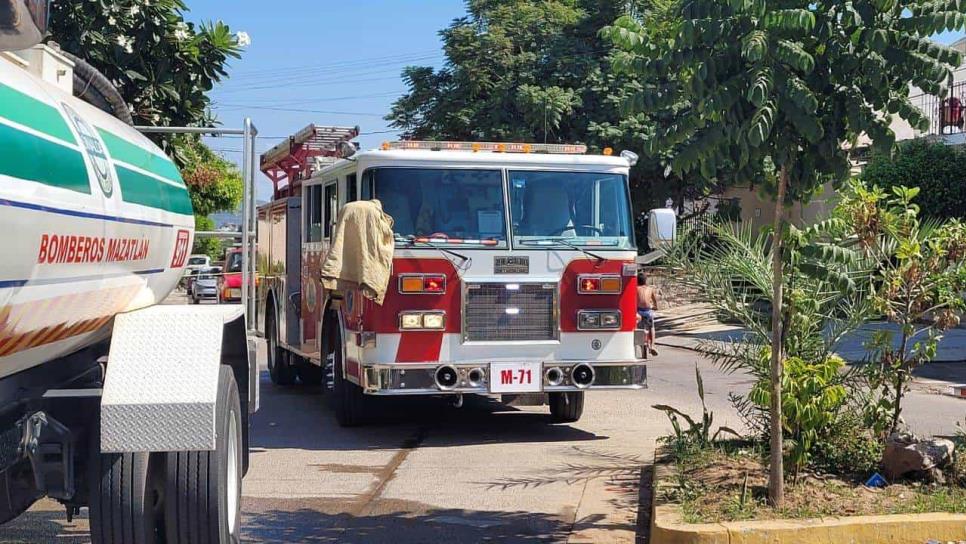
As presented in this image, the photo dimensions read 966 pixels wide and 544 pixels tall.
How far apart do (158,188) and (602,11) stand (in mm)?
25285

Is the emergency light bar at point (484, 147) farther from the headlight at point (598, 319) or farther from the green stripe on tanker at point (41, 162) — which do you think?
the green stripe on tanker at point (41, 162)

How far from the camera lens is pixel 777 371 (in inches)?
266

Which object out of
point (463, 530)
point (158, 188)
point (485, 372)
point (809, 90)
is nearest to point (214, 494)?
point (158, 188)

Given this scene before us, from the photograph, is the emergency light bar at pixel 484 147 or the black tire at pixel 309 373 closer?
the emergency light bar at pixel 484 147

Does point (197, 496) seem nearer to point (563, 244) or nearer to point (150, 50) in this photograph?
point (563, 244)

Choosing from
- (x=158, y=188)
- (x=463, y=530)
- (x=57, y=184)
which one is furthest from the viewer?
(x=463, y=530)

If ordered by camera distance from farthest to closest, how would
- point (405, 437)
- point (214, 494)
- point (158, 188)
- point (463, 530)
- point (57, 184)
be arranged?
1. point (405, 437)
2. point (463, 530)
3. point (158, 188)
4. point (214, 494)
5. point (57, 184)

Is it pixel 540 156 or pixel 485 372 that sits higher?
pixel 540 156

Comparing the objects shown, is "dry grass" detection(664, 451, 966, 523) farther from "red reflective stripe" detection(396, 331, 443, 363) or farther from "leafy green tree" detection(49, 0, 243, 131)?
"leafy green tree" detection(49, 0, 243, 131)

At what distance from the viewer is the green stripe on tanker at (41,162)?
11.9ft

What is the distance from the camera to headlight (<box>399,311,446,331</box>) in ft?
33.1

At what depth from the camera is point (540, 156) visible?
1068cm

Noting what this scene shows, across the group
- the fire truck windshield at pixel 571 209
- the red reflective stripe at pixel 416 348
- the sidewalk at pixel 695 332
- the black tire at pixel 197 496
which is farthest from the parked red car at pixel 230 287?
the black tire at pixel 197 496

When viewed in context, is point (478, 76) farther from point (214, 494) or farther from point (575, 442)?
point (214, 494)
